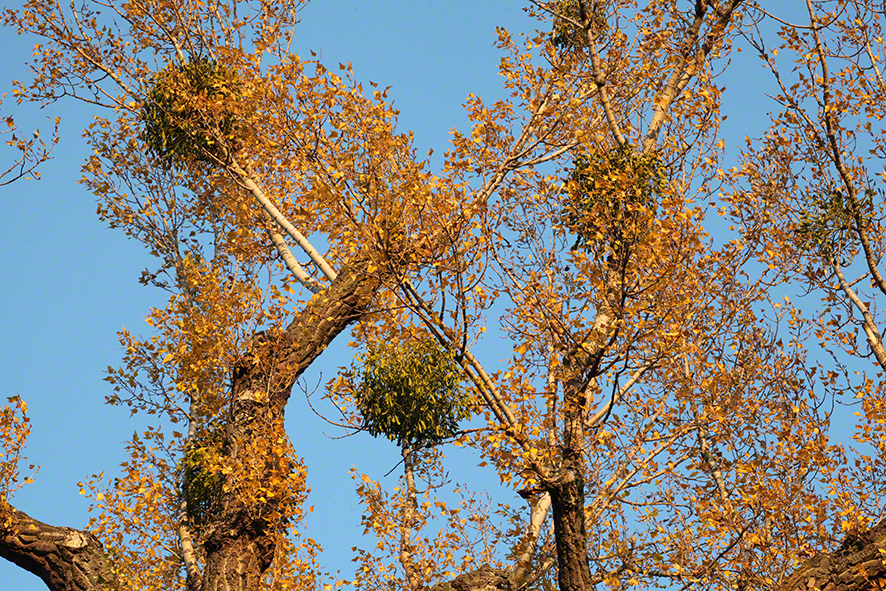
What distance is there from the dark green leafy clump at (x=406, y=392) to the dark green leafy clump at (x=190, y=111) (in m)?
3.52

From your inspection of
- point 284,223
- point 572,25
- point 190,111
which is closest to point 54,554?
point 284,223

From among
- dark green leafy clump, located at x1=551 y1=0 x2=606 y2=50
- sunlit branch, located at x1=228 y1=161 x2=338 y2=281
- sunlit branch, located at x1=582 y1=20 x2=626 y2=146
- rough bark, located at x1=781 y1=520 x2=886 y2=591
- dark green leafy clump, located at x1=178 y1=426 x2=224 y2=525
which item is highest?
dark green leafy clump, located at x1=551 y1=0 x2=606 y2=50

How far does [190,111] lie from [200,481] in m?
4.97

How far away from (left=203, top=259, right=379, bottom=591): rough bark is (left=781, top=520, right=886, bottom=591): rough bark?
15.4ft

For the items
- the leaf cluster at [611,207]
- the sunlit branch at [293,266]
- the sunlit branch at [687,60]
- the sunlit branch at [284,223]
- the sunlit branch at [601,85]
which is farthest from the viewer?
the sunlit branch at [293,266]

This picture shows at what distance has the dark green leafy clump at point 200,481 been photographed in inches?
415

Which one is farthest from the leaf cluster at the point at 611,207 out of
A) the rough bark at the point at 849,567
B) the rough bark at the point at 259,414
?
the rough bark at the point at 849,567

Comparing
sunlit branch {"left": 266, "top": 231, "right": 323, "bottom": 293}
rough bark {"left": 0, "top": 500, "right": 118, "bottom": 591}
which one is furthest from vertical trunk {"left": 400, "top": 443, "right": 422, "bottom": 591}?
rough bark {"left": 0, "top": 500, "right": 118, "bottom": 591}

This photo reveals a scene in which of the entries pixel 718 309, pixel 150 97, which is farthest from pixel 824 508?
pixel 150 97

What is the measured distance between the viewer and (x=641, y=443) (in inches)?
307

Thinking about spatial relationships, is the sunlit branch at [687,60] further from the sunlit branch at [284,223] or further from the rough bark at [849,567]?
the rough bark at [849,567]

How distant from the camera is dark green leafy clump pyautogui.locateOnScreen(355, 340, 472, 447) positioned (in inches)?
413

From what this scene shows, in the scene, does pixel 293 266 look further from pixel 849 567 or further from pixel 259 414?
pixel 849 567

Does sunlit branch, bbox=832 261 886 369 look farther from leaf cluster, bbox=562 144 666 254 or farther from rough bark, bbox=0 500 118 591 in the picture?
rough bark, bbox=0 500 118 591
